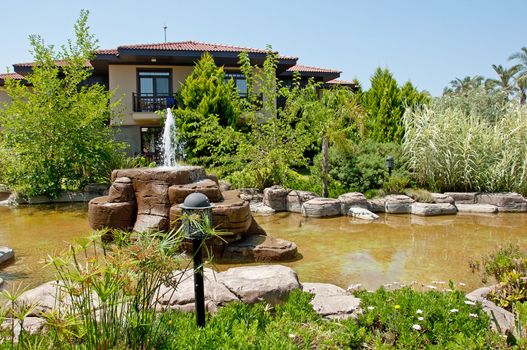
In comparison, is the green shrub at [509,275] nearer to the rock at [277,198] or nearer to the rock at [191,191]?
the rock at [191,191]

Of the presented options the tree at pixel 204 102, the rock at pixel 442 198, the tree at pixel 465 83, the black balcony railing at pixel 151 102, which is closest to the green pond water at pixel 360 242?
the rock at pixel 442 198

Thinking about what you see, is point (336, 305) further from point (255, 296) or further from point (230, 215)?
point (230, 215)

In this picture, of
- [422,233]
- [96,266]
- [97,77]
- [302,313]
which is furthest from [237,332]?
[97,77]

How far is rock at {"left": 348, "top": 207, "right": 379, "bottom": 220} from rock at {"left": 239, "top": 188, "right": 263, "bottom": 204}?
2.88m

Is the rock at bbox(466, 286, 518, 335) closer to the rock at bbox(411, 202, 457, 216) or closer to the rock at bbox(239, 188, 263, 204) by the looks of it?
the rock at bbox(411, 202, 457, 216)

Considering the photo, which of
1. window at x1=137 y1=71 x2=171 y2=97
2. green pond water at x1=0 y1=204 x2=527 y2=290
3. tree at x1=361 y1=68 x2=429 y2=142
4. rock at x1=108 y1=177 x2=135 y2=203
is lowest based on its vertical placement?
green pond water at x1=0 y1=204 x2=527 y2=290

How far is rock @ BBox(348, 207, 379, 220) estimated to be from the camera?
438 inches

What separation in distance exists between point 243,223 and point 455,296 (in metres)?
4.23

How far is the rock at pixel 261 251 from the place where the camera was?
743cm

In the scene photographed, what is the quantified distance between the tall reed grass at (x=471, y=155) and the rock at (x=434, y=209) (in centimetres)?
116

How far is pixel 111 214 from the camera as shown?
8148 millimetres

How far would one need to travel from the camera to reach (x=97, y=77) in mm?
22734

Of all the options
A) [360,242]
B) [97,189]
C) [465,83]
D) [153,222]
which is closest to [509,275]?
[360,242]

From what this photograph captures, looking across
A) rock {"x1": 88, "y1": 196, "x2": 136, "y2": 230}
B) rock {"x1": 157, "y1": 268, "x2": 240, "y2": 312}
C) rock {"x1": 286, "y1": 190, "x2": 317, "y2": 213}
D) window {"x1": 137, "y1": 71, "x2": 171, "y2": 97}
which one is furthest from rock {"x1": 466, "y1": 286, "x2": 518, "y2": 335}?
window {"x1": 137, "y1": 71, "x2": 171, "y2": 97}
